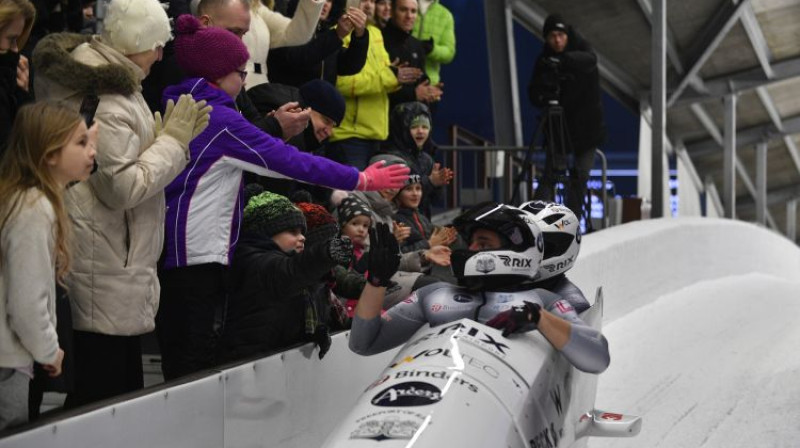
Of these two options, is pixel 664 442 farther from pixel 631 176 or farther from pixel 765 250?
pixel 631 176

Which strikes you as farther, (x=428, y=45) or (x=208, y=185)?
(x=428, y=45)

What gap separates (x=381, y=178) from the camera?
334 centimetres

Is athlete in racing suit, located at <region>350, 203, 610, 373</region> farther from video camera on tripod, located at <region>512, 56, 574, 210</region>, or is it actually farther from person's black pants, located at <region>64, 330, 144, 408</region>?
video camera on tripod, located at <region>512, 56, 574, 210</region>

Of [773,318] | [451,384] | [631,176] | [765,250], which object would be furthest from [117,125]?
[631,176]

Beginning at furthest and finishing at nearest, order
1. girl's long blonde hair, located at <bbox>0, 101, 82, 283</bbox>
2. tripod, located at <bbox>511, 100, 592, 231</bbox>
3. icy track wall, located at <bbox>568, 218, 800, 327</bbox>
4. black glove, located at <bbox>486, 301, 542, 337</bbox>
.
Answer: tripod, located at <bbox>511, 100, 592, 231</bbox> < icy track wall, located at <bbox>568, 218, 800, 327</bbox> < black glove, located at <bbox>486, 301, 542, 337</bbox> < girl's long blonde hair, located at <bbox>0, 101, 82, 283</bbox>

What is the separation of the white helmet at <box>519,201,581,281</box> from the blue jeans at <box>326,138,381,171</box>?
1.57 metres

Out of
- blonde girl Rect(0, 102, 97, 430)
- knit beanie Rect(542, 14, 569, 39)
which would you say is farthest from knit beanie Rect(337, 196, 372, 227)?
knit beanie Rect(542, 14, 569, 39)

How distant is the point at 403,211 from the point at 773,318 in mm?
3415

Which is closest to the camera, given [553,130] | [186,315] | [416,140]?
[186,315]

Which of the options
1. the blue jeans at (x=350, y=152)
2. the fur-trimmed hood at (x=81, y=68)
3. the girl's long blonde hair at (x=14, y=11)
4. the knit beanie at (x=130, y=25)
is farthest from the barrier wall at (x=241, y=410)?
the blue jeans at (x=350, y=152)

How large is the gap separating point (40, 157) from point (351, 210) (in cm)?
179

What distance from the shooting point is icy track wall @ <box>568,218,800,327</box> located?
21.8 feet

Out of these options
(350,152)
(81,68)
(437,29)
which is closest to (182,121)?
(81,68)

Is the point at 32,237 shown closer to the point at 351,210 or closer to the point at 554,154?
the point at 351,210
